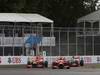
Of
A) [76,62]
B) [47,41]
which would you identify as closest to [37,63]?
[76,62]

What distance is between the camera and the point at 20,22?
46.3 metres

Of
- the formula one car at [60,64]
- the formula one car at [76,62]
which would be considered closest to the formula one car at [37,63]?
the formula one car at [60,64]

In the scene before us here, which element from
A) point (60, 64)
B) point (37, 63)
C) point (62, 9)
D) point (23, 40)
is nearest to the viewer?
point (60, 64)

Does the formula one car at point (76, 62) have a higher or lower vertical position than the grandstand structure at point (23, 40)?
lower

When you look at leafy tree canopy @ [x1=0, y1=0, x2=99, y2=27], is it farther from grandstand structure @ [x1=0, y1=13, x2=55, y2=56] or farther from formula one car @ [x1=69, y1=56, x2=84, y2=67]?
formula one car @ [x1=69, y1=56, x2=84, y2=67]

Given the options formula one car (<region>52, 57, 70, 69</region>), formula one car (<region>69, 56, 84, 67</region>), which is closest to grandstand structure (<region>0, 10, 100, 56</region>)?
formula one car (<region>69, 56, 84, 67</region>)

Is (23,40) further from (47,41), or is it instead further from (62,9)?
(62,9)

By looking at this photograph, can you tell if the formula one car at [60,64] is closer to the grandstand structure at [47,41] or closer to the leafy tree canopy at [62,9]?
the grandstand structure at [47,41]

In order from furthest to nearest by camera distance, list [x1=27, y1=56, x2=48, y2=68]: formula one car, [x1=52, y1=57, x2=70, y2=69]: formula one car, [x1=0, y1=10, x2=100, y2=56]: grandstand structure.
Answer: [x1=0, y1=10, x2=100, y2=56]: grandstand structure < [x1=27, y1=56, x2=48, y2=68]: formula one car < [x1=52, y1=57, x2=70, y2=69]: formula one car

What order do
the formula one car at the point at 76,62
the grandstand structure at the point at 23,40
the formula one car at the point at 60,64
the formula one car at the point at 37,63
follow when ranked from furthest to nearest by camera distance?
the grandstand structure at the point at 23,40 → the formula one car at the point at 76,62 → the formula one car at the point at 37,63 → the formula one car at the point at 60,64

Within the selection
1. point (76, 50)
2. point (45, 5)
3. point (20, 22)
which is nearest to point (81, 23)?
point (45, 5)

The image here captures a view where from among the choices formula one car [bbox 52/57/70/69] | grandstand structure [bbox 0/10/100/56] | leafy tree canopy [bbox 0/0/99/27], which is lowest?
formula one car [bbox 52/57/70/69]

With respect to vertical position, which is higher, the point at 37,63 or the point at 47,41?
the point at 47,41

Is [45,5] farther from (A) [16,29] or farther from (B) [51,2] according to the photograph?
(A) [16,29]
